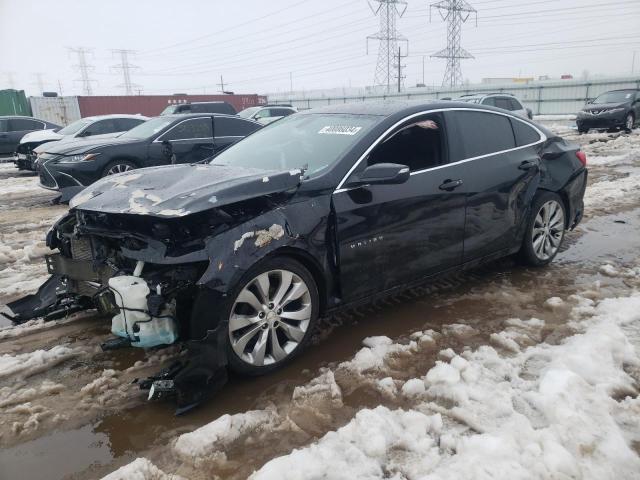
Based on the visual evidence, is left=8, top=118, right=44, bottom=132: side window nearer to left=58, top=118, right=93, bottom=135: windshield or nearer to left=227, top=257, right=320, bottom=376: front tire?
left=58, top=118, right=93, bottom=135: windshield

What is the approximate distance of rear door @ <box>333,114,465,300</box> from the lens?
3.37 m

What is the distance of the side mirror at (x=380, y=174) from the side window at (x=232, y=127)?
6973 mm

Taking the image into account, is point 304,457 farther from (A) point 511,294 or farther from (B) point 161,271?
(A) point 511,294

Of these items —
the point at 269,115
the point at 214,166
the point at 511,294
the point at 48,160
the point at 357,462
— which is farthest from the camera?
the point at 269,115

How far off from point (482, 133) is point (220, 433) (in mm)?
3240

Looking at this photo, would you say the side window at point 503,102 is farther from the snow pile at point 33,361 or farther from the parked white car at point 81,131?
the snow pile at point 33,361

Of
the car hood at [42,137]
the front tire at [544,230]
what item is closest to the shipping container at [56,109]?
the car hood at [42,137]

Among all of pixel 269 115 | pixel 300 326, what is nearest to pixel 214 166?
pixel 300 326

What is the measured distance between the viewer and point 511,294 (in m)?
4.36

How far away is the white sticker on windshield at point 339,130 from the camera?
3686 mm

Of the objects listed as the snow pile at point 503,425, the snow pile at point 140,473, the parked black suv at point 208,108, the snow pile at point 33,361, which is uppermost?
the parked black suv at point 208,108

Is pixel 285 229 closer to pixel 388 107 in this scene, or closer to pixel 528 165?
pixel 388 107

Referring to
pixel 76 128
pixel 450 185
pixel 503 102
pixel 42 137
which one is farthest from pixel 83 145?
pixel 503 102

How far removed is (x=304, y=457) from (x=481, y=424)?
950 mm
